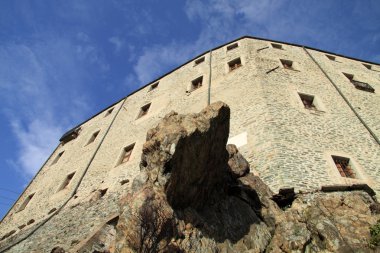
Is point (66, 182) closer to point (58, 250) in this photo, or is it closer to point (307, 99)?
point (58, 250)

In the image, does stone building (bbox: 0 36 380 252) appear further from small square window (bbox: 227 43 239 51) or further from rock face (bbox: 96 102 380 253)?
rock face (bbox: 96 102 380 253)

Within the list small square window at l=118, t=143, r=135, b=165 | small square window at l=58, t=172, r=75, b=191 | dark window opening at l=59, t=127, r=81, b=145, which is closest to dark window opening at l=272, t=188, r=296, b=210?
small square window at l=118, t=143, r=135, b=165

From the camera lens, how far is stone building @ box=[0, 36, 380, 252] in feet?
34.7

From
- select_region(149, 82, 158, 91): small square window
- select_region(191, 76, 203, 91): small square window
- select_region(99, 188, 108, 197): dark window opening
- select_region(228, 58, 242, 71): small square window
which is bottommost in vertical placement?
select_region(99, 188, 108, 197): dark window opening

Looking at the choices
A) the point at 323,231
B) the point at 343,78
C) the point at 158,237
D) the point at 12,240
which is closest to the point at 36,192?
the point at 12,240

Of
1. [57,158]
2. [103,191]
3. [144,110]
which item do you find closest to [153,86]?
[144,110]

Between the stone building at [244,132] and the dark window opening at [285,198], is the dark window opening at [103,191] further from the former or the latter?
the dark window opening at [285,198]

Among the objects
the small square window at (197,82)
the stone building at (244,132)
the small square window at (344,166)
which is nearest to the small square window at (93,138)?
the stone building at (244,132)

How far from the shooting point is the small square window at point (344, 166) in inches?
408

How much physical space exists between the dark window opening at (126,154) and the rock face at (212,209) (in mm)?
8084

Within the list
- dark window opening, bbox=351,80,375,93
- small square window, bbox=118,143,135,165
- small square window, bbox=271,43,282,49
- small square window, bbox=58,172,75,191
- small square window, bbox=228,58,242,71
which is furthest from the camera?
small square window, bbox=271,43,282,49

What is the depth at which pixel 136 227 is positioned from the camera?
6.13 m

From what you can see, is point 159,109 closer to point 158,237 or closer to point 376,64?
point 158,237

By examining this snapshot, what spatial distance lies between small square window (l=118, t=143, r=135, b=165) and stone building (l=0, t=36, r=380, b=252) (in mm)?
50
